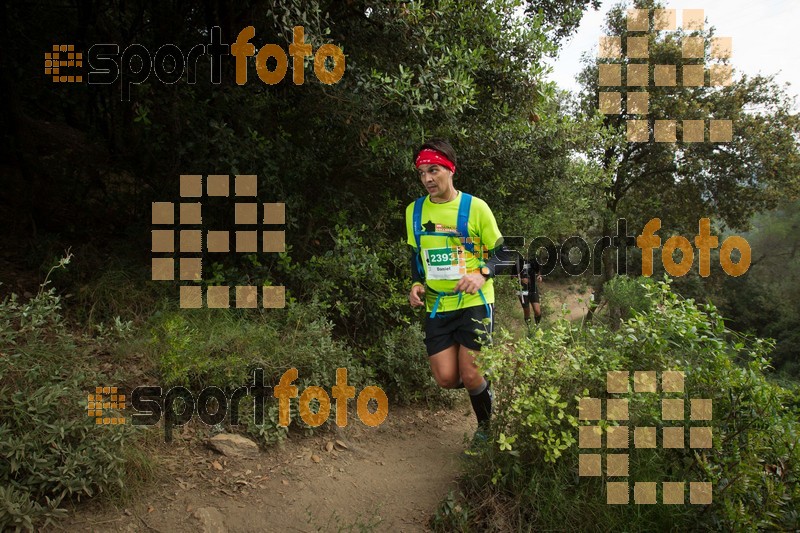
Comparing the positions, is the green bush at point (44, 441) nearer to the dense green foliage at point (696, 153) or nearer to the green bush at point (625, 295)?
the green bush at point (625, 295)

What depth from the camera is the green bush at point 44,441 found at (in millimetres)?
2615

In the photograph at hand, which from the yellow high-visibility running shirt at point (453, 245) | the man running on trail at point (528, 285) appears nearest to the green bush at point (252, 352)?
the yellow high-visibility running shirt at point (453, 245)

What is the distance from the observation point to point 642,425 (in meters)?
3.04

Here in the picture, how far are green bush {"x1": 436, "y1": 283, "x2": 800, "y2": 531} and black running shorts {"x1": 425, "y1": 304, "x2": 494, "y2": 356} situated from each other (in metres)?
0.41

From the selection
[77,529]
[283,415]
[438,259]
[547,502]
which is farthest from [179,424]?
[547,502]

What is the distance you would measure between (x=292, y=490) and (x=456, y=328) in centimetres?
168

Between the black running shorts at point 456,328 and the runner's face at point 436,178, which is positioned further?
the black running shorts at point 456,328

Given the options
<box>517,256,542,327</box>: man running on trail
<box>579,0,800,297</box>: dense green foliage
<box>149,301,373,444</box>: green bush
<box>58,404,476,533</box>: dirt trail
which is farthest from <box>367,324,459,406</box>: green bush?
<box>579,0,800,297</box>: dense green foliage

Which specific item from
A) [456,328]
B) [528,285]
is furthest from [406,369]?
[528,285]

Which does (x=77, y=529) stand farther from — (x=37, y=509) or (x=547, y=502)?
(x=547, y=502)

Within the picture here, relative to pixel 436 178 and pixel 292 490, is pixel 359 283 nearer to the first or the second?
pixel 436 178

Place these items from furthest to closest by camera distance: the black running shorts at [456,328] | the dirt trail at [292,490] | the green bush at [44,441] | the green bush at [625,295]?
1. the green bush at [625,295]
2. the black running shorts at [456,328]
3. the dirt trail at [292,490]
4. the green bush at [44,441]

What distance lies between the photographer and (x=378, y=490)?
368 centimetres

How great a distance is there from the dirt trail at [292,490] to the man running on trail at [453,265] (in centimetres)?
74
